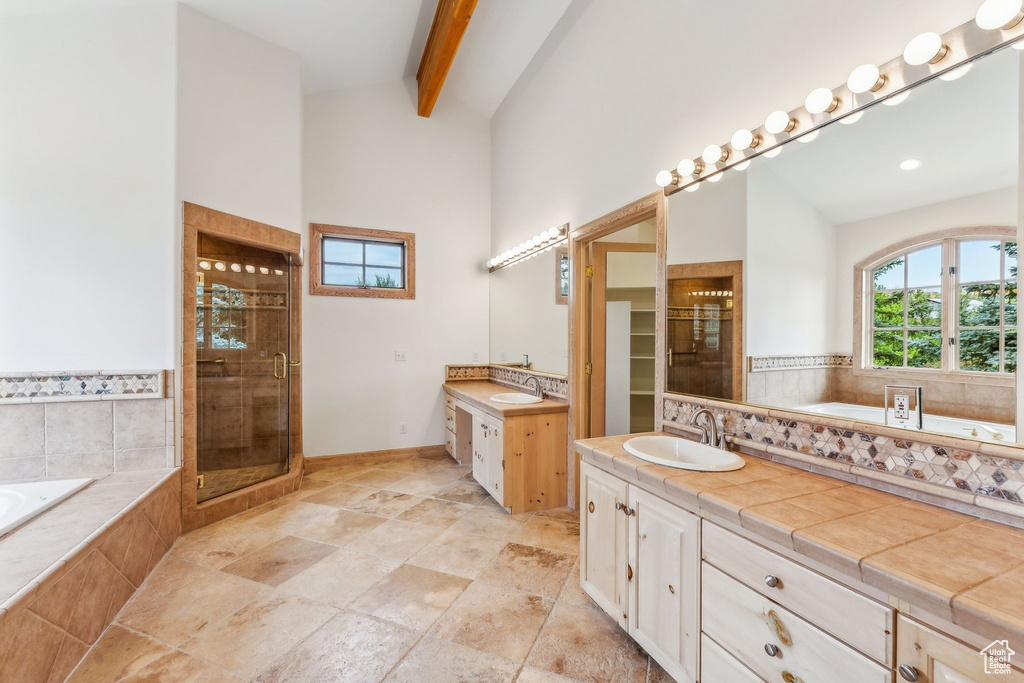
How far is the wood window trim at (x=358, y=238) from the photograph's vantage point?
13.0 feet

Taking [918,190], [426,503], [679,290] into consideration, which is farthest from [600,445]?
[426,503]

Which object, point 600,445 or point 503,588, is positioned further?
point 503,588

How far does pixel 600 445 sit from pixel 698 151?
145 centimetres

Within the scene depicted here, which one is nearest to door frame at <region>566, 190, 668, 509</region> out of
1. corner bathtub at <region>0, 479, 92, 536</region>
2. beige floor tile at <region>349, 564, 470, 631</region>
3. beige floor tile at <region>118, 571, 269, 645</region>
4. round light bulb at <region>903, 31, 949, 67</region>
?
beige floor tile at <region>349, 564, 470, 631</region>

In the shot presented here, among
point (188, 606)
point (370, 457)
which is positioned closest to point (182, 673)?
point (188, 606)

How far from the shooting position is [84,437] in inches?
97.4

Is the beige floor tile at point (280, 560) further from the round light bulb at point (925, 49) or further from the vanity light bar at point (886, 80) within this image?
the round light bulb at point (925, 49)

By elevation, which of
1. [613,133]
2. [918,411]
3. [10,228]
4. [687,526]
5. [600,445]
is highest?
[613,133]

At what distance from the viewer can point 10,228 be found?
2395mm

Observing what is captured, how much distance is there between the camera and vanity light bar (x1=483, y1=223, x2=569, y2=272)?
3195 millimetres

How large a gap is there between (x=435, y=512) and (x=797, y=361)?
2422 millimetres

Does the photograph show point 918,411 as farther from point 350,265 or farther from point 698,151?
point 350,265

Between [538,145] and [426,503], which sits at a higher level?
[538,145]

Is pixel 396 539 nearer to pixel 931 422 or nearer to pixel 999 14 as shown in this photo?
pixel 931 422
